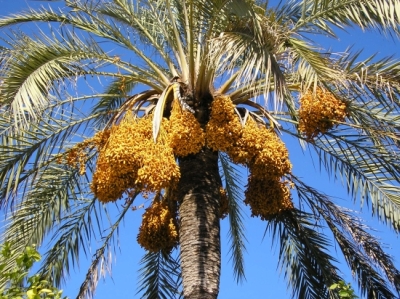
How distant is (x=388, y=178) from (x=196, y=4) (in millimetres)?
3186

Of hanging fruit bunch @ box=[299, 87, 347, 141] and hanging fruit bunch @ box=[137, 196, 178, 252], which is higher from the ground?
hanging fruit bunch @ box=[299, 87, 347, 141]

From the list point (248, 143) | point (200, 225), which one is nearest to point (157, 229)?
point (200, 225)

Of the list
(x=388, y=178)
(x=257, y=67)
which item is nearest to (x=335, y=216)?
(x=388, y=178)

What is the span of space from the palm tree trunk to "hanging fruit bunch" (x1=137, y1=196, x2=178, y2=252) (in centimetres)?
47

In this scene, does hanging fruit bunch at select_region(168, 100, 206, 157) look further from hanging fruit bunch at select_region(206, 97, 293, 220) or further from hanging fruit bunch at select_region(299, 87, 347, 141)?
hanging fruit bunch at select_region(299, 87, 347, 141)

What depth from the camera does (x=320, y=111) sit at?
7578 millimetres

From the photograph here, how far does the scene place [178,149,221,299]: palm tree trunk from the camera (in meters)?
7.39

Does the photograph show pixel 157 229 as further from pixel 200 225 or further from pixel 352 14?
pixel 352 14

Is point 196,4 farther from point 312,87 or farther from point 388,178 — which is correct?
point 388,178

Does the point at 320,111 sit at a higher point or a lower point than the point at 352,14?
lower

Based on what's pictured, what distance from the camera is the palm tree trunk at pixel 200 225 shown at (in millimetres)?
7395

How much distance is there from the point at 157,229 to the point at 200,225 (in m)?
0.76

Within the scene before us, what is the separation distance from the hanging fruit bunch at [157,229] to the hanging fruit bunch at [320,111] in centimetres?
190

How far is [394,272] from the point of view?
893 centimetres
